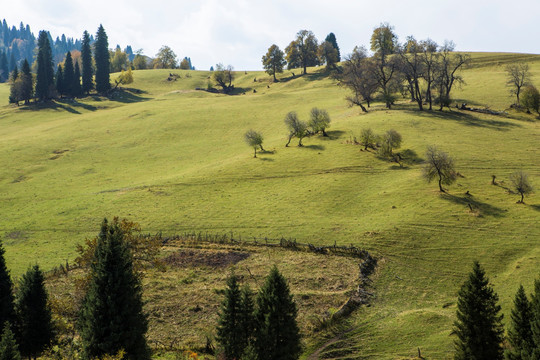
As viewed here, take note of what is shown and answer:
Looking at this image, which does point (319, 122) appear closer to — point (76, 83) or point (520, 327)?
point (520, 327)

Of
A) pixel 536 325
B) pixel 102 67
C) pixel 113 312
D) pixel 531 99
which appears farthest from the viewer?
pixel 102 67

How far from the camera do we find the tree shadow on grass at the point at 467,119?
9132 centimetres

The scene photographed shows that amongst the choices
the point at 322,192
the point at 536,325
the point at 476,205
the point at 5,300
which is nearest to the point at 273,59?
the point at 322,192

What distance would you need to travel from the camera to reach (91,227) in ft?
212

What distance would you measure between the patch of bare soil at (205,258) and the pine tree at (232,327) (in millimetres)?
17924

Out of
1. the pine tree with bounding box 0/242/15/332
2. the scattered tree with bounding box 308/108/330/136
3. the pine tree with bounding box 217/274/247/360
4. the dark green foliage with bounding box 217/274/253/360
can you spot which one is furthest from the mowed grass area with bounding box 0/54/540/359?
the pine tree with bounding box 0/242/15/332

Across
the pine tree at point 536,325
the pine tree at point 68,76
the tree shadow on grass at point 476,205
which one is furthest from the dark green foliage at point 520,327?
the pine tree at point 68,76

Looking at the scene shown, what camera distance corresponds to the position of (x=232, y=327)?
3350cm

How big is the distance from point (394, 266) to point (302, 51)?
489ft

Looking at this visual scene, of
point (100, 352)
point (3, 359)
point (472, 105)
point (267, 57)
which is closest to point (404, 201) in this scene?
point (100, 352)

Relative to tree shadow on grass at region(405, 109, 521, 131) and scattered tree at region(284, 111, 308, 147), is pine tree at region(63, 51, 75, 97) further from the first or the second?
tree shadow on grass at region(405, 109, 521, 131)

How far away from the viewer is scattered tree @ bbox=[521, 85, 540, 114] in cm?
9769

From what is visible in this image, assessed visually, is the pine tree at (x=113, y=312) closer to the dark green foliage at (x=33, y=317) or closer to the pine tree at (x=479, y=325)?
the dark green foliage at (x=33, y=317)

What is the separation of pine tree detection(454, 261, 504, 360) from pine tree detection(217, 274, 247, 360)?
1635cm
